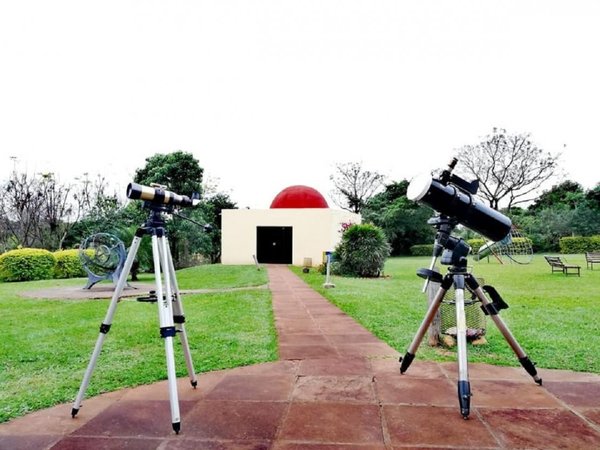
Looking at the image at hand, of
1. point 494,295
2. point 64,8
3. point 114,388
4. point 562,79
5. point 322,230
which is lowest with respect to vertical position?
point 114,388

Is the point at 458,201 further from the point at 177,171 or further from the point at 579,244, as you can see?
the point at 579,244

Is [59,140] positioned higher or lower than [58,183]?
higher

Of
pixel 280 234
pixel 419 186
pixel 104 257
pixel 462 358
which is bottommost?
pixel 462 358

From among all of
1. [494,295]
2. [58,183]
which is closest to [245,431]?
[494,295]

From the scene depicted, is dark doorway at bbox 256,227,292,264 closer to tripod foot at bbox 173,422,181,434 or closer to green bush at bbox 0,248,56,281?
green bush at bbox 0,248,56,281

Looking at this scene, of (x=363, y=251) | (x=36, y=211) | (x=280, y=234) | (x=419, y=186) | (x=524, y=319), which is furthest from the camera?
(x=280, y=234)

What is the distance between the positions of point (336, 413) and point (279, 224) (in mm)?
18646

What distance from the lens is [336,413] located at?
99.9 inches

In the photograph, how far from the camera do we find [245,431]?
2301 millimetres

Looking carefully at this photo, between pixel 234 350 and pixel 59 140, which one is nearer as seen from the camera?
pixel 234 350

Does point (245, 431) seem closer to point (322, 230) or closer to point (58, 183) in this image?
point (322, 230)

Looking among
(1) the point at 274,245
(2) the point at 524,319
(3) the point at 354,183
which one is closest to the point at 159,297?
(2) the point at 524,319

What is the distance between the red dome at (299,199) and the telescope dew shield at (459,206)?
65.8ft

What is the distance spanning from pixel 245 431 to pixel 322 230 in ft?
59.8
